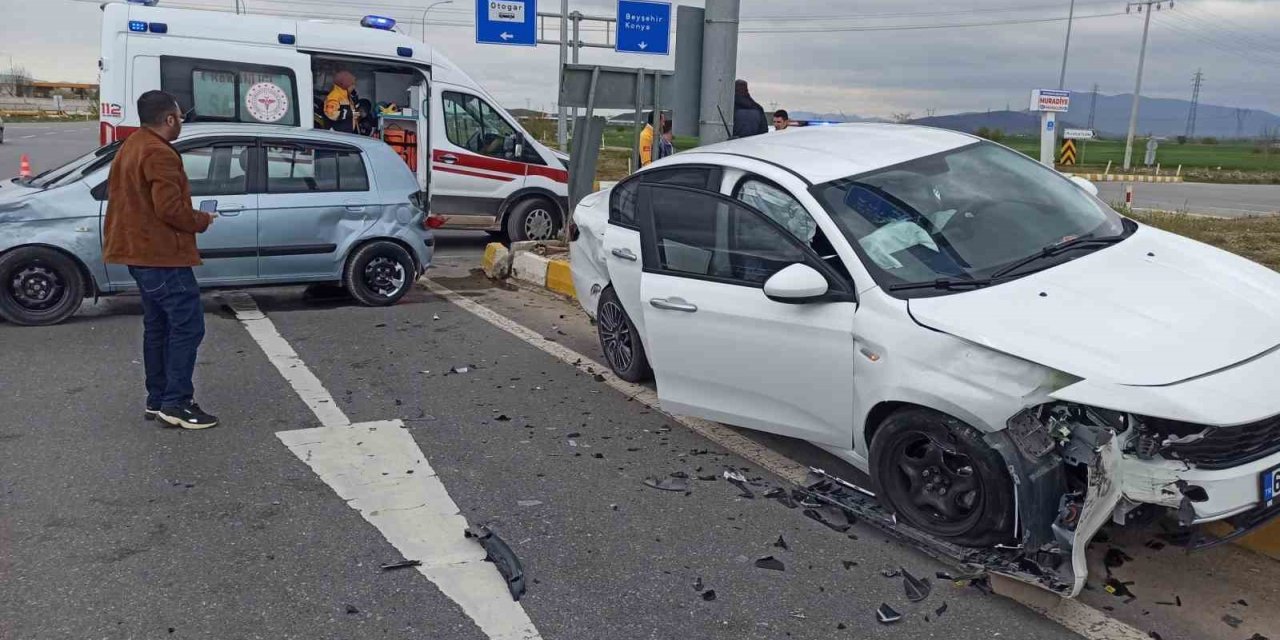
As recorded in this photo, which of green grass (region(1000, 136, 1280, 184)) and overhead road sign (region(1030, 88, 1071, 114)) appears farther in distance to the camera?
green grass (region(1000, 136, 1280, 184))

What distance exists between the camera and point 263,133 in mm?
8602

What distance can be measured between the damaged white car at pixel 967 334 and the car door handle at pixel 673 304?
0.03ft

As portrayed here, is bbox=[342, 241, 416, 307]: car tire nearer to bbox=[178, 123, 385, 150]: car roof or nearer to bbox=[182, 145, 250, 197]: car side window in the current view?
bbox=[178, 123, 385, 150]: car roof

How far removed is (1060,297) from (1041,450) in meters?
0.69

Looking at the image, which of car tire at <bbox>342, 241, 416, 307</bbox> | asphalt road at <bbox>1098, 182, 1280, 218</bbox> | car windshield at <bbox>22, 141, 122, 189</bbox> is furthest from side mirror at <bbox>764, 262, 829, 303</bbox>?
asphalt road at <bbox>1098, 182, 1280, 218</bbox>

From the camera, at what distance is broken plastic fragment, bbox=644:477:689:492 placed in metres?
4.75

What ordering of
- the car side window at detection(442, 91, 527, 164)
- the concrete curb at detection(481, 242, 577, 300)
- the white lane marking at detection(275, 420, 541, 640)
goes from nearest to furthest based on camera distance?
1. the white lane marking at detection(275, 420, 541, 640)
2. the concrete curb at detection(481, 242, 577, 300)
3. the car side window at detection(442, 91, 527, 164)

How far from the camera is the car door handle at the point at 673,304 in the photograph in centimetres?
489

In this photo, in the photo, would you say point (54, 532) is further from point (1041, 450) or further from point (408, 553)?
point (1041, 450)

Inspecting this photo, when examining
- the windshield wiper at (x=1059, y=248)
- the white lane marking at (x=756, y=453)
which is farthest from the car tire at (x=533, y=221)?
the windshield wiper at (x=1059, y=248)

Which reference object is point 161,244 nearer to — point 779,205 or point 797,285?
point 779,205

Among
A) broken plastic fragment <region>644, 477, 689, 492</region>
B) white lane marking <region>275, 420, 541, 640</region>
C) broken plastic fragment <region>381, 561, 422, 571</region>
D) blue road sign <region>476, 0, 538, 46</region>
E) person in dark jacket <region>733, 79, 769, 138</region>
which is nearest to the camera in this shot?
white lane marking <region>275, 420, 541, 640</region>

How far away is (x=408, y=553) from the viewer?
4039 millimetres

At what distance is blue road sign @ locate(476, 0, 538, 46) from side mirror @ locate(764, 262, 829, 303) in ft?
57.0
